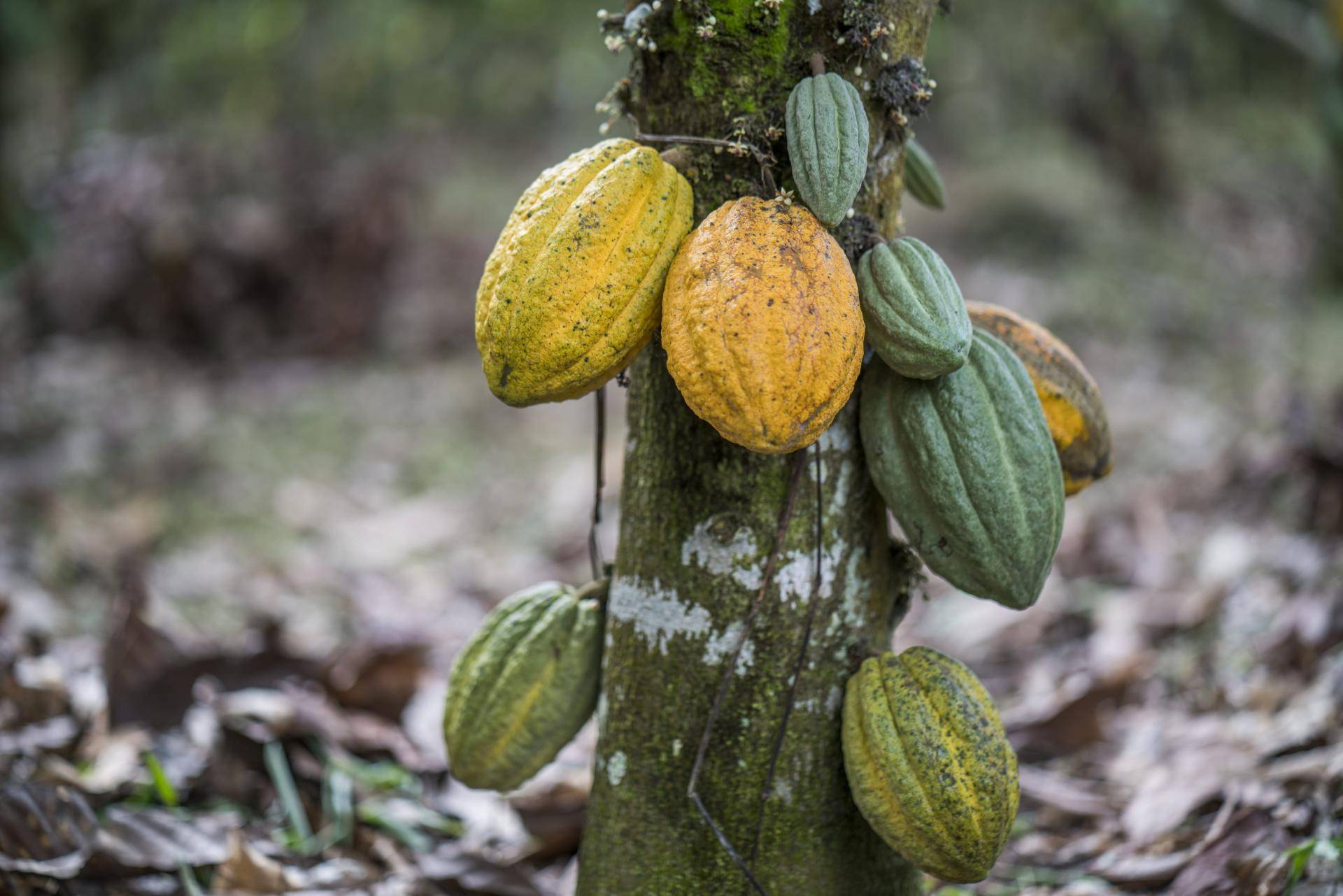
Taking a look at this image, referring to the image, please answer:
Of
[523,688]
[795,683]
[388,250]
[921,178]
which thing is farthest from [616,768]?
[388,250]

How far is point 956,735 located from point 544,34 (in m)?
9.99

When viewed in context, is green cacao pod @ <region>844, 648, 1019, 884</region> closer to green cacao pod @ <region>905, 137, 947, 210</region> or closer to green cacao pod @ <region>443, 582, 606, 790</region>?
green cacao pod @ <region>443, 582, 606, 790</region>

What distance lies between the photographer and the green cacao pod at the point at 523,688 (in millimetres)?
1358

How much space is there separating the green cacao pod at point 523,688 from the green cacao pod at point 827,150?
636 millimetres

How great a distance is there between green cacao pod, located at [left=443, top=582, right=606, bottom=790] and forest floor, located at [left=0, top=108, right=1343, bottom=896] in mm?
306

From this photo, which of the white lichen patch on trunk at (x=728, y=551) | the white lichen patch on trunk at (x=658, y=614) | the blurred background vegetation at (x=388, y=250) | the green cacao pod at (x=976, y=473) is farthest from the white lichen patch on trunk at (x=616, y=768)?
the blurred background vegetation at (x=388, y=250)

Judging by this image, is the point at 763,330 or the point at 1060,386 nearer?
the point at 763,330

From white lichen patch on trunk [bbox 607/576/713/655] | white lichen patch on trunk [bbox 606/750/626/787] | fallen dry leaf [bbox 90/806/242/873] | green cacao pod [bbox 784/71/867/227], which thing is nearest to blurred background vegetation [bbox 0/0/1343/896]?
fallen dry leaf [bbox 90/806/242/873]

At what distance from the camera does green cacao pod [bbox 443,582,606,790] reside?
53.5 inches

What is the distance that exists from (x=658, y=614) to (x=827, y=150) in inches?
23.3

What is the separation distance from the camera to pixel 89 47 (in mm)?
6129

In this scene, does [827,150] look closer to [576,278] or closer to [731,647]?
[576,278]

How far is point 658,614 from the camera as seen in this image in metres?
1.27

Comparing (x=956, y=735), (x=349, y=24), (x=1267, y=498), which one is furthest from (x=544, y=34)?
(x=956, y=735)
